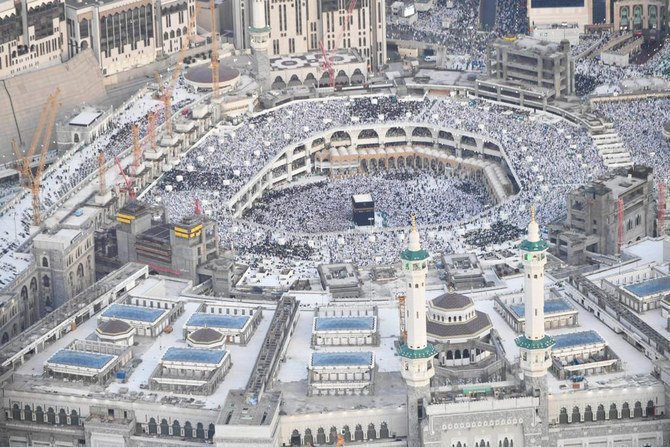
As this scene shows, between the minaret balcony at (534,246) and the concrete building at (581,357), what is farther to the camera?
the concrete building at (581,357)

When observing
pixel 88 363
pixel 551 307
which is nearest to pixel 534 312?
pixel 551 307

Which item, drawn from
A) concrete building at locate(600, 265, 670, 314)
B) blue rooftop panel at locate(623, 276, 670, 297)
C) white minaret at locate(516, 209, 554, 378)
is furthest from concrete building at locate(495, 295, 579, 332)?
white minaret at locate(516, 209, 554, 378)

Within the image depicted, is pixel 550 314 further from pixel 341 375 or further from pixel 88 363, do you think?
pixel 88 363

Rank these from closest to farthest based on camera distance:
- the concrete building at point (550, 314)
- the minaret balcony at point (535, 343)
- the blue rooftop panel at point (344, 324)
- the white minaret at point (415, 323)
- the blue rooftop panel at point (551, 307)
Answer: the white minaret at point (415, 323)
the minaret balcony at point (535, 343)
the blue rooftop panel at point (344, 324)
the concrete building at point (550, 314)
the blue rooftop panel at point (551, 307)

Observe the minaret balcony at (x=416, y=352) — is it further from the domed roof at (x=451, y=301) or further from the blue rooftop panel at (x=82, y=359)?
the blue rooftop panel at (x=82, y=359)

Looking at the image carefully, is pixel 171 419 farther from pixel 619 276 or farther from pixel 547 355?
pixel 619 276

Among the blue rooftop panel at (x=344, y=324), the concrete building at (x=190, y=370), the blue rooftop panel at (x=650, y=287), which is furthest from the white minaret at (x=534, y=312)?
the concrete building at (x=190, y=370)

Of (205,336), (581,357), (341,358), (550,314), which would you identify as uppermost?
(550,314)

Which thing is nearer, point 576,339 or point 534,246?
point 534,246
